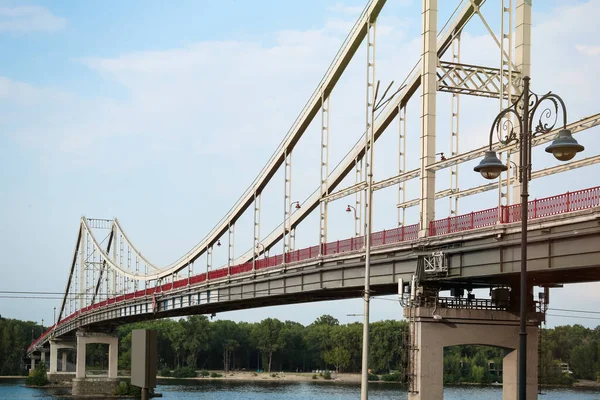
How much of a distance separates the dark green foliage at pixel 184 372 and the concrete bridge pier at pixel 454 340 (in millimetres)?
128359

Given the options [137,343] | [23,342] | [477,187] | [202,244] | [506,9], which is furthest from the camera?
[23,342]

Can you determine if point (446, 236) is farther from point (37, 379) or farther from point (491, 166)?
point (37, 379)

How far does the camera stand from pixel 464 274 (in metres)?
35.4

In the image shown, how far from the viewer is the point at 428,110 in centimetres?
4053

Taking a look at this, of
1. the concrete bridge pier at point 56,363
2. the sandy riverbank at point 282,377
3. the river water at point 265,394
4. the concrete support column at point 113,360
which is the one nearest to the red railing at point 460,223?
the river water at point 265,394

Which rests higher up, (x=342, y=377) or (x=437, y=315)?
(x=437, y=315)

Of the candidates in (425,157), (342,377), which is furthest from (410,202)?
(342,377)

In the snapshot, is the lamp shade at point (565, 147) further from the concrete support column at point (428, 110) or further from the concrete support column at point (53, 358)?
the concrete support column at point (53, 358)

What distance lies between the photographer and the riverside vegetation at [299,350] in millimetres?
148750

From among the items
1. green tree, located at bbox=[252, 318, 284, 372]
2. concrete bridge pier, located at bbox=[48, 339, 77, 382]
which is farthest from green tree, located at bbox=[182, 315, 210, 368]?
concrete bridge pier, located at bbox=[48, 339, 77, 382]

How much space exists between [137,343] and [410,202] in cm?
3975

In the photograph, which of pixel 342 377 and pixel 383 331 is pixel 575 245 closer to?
pixel 383 331

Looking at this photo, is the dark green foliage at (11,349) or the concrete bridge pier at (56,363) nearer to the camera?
the concrete bridge pier at (56,363)

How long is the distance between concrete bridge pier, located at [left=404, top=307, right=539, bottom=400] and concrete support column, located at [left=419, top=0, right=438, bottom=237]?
→ 12.7ft
